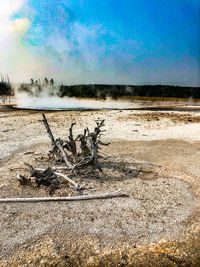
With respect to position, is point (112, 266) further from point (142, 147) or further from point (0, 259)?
point (142, 147)

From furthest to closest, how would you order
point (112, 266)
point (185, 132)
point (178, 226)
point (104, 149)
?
point (185, 132) < point (104, 149) < point (178, 226) < point (112, 266)

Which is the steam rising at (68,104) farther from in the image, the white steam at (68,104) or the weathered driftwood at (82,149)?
the weathered driftwood at (82,149)

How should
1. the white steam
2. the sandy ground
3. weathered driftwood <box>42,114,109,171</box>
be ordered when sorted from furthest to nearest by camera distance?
the white steam → weathered driftwood <box>42,114,109,171</box> → the sandy ground

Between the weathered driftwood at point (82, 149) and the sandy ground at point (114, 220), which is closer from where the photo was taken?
the sandy ground at point (114, 220)

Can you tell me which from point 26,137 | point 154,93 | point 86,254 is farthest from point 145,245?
point 154,93

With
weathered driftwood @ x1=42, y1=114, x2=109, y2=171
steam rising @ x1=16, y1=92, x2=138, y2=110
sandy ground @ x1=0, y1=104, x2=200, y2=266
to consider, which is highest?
steam rising @ x1=16, y1=92, x2=138, y2=110

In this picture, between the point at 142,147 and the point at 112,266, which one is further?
the point at 142,147

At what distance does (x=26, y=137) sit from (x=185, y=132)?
26.9 feet

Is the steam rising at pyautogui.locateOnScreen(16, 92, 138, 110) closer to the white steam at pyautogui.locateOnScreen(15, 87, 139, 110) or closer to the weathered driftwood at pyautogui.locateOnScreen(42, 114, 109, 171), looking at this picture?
the white steam at pyautogui.locateOnScreen(15, 87, 139, 110)

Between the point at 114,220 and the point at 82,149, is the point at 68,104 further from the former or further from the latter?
the point at 114,220

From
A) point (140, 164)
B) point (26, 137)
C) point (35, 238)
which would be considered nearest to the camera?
point (35, 238)

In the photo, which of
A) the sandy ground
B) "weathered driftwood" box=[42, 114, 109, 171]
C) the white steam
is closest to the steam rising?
the white steam

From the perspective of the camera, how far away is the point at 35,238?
11.9ft

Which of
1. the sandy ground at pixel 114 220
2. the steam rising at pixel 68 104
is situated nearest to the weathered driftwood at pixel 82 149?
the sandy ground at pixel 114 220
